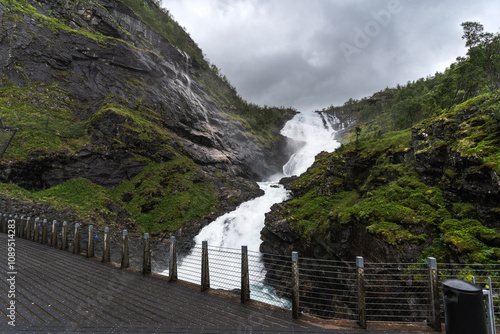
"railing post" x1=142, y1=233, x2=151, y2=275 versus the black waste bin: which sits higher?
the black waste bin

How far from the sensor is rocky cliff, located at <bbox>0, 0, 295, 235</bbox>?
88.3 ft

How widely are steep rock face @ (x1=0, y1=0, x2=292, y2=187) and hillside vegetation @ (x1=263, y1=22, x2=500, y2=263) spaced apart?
22.4 m

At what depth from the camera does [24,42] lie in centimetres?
3253

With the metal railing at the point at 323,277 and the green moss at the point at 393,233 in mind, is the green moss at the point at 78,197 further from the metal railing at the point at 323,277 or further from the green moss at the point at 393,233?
the green moss at the point at 393,233

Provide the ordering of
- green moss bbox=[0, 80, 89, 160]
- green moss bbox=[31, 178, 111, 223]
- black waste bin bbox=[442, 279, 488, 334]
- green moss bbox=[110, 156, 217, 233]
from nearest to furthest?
black waste bin bbox=[442, 279, 488, 334]
green moss bbox=[31, 178, 111, 223]
green moss bbox=[0, 80, 89, 160]
green moss bbox=[110, 156, 217, 233]

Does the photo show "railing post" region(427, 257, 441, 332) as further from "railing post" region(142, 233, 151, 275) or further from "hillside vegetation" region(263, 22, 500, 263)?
"railing post" region(142, 233, 151, 275)

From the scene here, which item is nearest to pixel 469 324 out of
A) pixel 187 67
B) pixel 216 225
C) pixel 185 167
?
pixel 216 225

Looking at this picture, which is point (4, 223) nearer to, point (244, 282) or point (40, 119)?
point (40, 119)

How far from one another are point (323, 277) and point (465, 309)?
123 inches

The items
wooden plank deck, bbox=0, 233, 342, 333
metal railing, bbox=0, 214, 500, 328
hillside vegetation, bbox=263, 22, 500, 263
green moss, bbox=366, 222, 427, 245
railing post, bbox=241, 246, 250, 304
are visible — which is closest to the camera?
wooden plank deck, bbox=0, 233, 342, 333

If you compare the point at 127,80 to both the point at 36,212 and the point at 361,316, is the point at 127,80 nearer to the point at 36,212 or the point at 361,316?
the point at 36,212

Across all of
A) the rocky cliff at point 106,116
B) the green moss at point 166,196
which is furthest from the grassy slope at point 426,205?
the rocky cliff at point 106,116

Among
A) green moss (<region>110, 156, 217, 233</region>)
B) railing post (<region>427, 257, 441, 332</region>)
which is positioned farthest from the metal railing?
green moss (<region>110, 156, 217, 233</region>)

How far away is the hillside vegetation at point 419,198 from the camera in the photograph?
32.7ft
